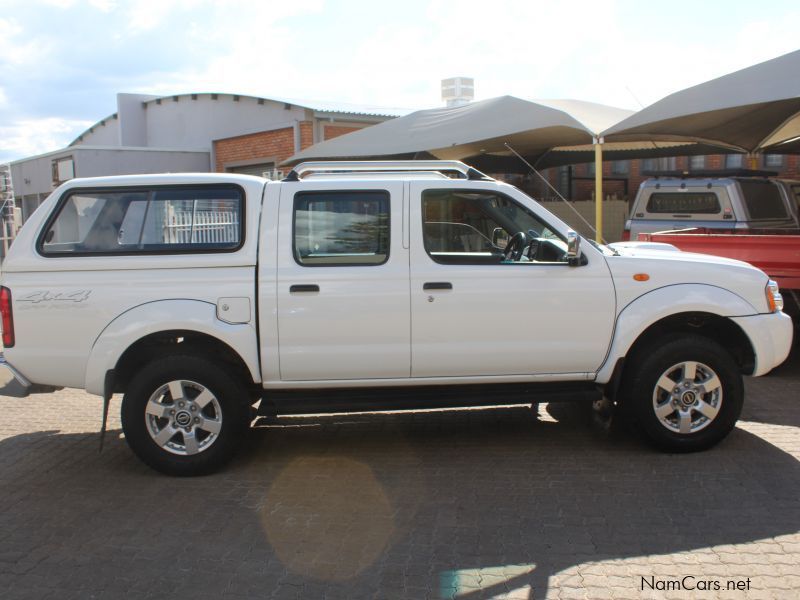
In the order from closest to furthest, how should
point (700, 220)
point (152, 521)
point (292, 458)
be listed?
point (152, 521)
point (292, 458)
point (700, 220)

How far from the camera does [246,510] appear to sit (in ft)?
14.6

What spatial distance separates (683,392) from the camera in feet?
16.8

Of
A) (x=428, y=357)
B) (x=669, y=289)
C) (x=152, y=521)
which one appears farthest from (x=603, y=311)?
(x=152, y=521)

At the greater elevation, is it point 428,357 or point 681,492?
point 428,357

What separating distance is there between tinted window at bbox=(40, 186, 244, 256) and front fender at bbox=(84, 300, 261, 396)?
40 centimetres

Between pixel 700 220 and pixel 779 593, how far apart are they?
8383 millimetres

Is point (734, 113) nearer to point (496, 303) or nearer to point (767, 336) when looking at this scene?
point (767, 336)

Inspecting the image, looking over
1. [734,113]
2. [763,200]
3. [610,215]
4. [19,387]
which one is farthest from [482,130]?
[19,387]

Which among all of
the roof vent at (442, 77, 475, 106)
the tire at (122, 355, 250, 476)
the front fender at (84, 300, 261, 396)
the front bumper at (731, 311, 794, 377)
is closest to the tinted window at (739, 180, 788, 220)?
the front bumper at (731, 311, 794, 377)

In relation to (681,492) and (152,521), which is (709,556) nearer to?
(681,492)

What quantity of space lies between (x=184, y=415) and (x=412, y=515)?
5.46ft

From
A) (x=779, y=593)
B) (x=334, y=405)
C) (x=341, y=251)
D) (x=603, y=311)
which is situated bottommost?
(x=779, y=593)

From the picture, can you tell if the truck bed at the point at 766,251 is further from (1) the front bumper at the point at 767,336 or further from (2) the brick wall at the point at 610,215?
(2) the brick wall at the point at 610,215

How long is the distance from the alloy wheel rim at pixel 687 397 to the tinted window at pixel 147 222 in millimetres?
3024
